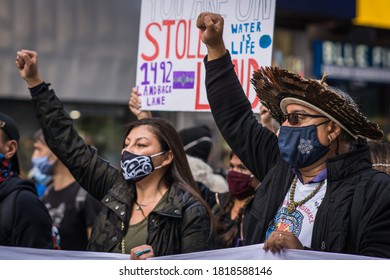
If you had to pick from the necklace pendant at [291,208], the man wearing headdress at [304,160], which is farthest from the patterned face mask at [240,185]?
the necklace pendant at [291,208]

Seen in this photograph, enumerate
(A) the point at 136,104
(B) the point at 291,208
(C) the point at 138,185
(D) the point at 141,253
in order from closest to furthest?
1. (B) the point at 291,208
2. (D) the point at 141,253
3. (C) the point at 138,185
4. (A) the point at 136,104

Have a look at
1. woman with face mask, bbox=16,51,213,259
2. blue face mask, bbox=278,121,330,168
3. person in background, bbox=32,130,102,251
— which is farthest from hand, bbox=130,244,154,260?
person in background, bbox=32,130,102,251

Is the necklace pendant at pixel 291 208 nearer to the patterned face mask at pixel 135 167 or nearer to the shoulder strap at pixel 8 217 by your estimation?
the patterned face mask at pixel 135 167

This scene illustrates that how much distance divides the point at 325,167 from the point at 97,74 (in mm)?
8133

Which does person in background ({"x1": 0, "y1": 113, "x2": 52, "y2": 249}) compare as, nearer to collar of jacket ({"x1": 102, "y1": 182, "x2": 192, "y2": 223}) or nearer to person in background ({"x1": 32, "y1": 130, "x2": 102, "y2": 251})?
collar of jacket ({"x1": 102, "y1": 182, "x2": 192, "y2": 223})

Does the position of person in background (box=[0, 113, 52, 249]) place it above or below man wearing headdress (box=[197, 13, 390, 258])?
below

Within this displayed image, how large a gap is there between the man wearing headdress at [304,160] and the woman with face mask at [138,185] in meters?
0.47

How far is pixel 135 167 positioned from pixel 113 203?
23 cm

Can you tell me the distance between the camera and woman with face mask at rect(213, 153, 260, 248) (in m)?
4.58

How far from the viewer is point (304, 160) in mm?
3146

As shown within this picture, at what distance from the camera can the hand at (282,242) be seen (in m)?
2.84

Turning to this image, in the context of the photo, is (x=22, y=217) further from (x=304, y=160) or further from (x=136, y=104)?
(x=304, y=160)

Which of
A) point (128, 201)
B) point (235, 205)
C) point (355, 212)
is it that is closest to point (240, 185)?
point (235, 205)
